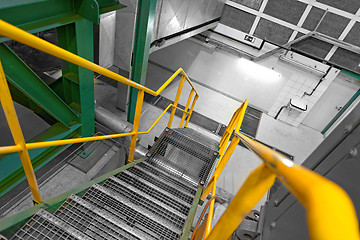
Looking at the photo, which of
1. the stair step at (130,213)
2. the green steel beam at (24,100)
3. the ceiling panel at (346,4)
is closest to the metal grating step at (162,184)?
the stair step at (130,213)

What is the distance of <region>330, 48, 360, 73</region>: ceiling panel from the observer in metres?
6.52

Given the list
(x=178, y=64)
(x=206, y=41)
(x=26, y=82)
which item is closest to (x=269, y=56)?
(x=206, y=41)

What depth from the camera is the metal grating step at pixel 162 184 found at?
8.96 feet

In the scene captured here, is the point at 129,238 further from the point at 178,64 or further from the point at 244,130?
the point at 178,64

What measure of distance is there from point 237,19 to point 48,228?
7483 mm

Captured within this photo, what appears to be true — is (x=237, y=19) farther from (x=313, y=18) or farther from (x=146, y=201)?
(x=146, y=201)

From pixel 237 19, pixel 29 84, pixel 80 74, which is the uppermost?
pixel 237 19

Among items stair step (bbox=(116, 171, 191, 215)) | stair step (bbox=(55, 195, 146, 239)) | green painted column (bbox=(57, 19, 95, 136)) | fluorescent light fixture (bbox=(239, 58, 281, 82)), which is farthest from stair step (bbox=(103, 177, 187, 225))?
fluorescent light fixture (bbox=(239, 58, 281, 82))

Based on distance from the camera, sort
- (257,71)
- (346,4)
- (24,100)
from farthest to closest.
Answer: (257,71) → (346,4) → (24,100)

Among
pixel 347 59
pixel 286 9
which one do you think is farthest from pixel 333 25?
pixel 286 9

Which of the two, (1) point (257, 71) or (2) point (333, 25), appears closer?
(2) point (333, 25)

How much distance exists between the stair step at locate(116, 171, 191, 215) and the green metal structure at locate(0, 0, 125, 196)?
1.21 meters

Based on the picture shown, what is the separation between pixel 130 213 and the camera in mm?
2023

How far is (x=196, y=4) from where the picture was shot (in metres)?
4.79
